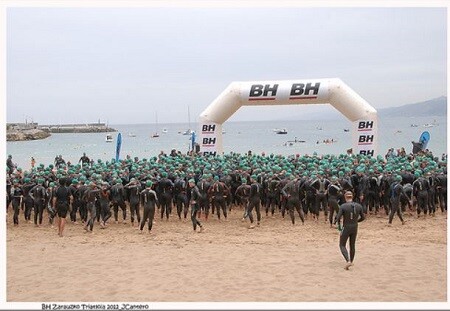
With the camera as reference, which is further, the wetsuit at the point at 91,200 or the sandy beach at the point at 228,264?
the wetsuit at the point at 91,200

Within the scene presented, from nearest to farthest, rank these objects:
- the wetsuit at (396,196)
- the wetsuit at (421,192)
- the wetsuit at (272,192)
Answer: the wetsuit at (396,196) → the wetsuit at (421,192) → the wetsuit at (272,192)

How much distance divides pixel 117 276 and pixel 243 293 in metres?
2.81

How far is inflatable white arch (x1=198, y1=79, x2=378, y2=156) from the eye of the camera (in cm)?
2041

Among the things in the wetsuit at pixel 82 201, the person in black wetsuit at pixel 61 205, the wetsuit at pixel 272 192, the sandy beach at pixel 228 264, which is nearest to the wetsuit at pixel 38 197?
the sandy beach at pixel 228 264

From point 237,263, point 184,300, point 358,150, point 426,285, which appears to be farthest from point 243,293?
point 358,150

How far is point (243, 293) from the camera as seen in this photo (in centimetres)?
827

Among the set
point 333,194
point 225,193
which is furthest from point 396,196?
point 225,193

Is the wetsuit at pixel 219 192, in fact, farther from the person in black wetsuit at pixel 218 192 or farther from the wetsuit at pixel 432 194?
the wetsuit at pixel 432 194

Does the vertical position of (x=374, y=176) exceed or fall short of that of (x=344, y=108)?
it falls short

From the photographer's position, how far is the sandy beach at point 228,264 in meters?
8.29

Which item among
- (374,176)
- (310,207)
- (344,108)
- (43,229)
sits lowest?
(43,229)

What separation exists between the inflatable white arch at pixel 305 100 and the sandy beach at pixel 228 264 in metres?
7.31

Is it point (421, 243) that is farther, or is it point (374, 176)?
point (374, 176)

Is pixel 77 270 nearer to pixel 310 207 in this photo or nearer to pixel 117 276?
pixel 117 276
